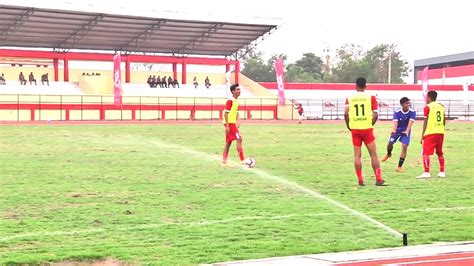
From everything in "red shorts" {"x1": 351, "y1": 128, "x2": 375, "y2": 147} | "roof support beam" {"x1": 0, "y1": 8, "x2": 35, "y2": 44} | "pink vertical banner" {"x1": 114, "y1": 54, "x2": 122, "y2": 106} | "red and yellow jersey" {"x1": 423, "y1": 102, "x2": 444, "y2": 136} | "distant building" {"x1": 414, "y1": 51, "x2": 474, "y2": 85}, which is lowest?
"red shorts" {"x1": 351, "y1": 128, "x2": 375, "y2": 147}

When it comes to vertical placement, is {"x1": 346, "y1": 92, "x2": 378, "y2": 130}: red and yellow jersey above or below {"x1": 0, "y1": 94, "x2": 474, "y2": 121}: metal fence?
above

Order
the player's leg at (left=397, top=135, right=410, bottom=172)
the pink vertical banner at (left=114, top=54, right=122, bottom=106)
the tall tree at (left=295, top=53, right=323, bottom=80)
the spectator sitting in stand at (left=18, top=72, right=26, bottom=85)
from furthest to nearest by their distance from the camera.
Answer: the tall tree at (left=295, top=53, right=323, bottom=80) → the spectator sitting in stand at (left=18, top=72, right=26, bottom=85) → the pink vertical banner at (left=114, top=54, right=122, bottom=106) → the player's leg at (left=397, top=135, right=410, bottom=172)

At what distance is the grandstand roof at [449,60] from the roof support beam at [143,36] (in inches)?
1754

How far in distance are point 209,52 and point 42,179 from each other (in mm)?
62783

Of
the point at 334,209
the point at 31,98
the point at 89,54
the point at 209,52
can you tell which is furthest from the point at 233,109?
the point at 209,52

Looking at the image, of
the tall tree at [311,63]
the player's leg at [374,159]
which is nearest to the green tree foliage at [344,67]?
the tall tree at [311,63]

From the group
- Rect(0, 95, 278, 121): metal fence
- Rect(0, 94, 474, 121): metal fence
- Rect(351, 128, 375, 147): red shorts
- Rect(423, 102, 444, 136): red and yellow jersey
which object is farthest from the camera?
Rect(0, 94, 474, 121): metal fence

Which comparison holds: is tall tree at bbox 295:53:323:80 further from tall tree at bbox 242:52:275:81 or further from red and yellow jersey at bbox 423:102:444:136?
red and yellow jersey at bbox 423:102:444:136

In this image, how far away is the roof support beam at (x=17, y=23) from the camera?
59344mm

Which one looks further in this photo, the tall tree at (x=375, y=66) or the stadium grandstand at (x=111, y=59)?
the tall tree at (x=375, y=66)

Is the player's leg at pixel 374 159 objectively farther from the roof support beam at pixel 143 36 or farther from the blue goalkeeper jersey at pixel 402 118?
the roof support beam at pixel 143 36

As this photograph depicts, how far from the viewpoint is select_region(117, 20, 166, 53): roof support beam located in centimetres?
6725

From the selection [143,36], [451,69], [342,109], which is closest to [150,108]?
[143,36]

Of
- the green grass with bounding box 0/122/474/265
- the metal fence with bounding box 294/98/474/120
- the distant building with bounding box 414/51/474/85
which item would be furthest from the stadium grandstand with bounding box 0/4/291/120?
the green grass with bounding box 0/122/474/265
